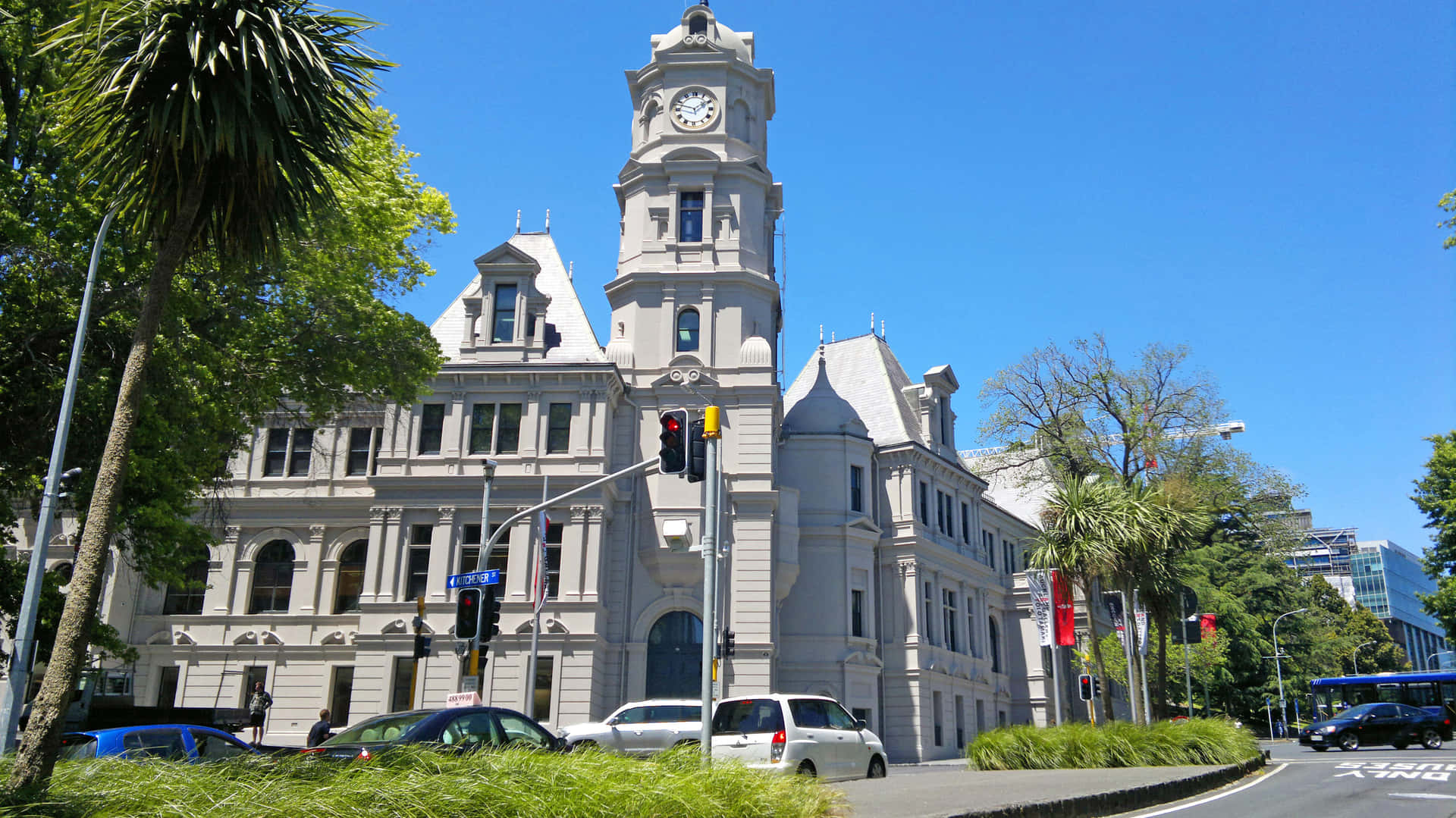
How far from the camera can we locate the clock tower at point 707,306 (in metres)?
36.2

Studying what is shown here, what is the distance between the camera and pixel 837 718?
18.7m

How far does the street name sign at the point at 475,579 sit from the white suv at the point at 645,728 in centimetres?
464

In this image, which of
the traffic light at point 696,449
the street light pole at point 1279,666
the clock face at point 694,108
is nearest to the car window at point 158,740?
the traffic light at point 696,449

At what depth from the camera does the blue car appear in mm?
13555

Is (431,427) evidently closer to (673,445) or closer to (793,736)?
(793,736)

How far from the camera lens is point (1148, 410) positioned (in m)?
41.1

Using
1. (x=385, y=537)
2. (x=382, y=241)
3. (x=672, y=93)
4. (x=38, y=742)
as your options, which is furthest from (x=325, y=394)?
(x=672, y=93)

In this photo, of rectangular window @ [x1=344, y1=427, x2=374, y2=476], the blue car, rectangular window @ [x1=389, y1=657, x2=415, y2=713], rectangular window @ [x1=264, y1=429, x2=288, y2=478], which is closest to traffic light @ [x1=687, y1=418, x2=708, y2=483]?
the blue car

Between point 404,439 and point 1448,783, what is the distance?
30.7m

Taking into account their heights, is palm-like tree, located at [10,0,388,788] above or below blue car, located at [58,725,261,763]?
above

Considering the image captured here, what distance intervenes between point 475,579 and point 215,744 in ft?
16.1

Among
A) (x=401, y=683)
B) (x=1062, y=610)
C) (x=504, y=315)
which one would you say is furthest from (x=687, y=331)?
(x=1062, y=610)

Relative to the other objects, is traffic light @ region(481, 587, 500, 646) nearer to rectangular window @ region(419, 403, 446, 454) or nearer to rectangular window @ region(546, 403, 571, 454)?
rectangular window @ region(546, 403, 571, 454)

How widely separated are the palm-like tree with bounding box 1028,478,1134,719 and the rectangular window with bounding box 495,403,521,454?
17895mm
